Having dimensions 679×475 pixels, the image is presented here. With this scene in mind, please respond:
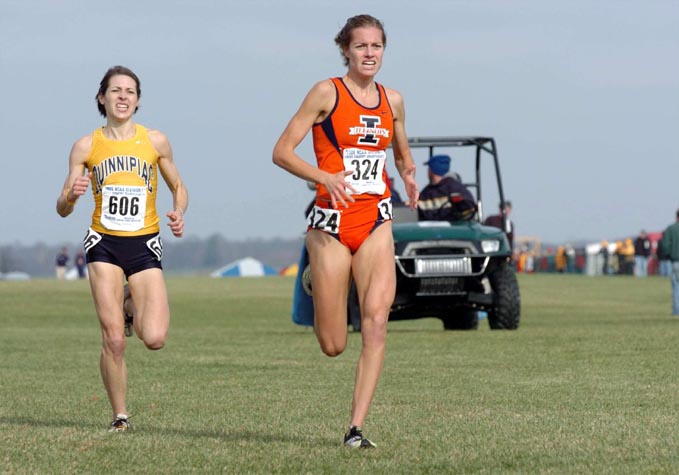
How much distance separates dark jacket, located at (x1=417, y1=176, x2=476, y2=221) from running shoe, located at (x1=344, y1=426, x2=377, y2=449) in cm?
1304

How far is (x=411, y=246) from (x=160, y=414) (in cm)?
1067

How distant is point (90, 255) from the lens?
911 cm

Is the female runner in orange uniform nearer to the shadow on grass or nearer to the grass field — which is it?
the shadow on grass

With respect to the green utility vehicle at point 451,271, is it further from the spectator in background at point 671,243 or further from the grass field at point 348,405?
the spectator in background at point 671,243

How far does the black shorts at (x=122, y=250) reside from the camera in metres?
9.09

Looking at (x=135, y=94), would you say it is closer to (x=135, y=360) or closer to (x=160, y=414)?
(x=160, y=414)

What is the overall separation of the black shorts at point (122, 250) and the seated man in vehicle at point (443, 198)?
11811 mm

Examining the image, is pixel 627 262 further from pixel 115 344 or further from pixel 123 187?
pixel 123 187

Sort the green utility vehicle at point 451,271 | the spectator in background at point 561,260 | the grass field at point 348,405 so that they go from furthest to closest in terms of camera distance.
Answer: the spectator in background at point 561,260 < the green utility vehicle at point 451,271 < the grass field at point 348,405

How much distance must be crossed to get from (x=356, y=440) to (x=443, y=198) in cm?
1356

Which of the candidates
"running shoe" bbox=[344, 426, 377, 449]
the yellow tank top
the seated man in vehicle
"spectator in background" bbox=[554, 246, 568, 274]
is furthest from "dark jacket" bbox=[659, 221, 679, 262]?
"spectator in background" bbox=[554, 246, 568, 274]

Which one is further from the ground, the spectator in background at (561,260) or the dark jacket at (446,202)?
the dark jacket at (446,202)

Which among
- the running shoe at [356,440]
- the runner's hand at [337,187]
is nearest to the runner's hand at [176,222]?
the runner's hand at [337,187]

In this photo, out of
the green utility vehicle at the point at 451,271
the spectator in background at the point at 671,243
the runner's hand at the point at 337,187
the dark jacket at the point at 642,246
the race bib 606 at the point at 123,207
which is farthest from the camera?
the dark jacket at the point at 642,246
